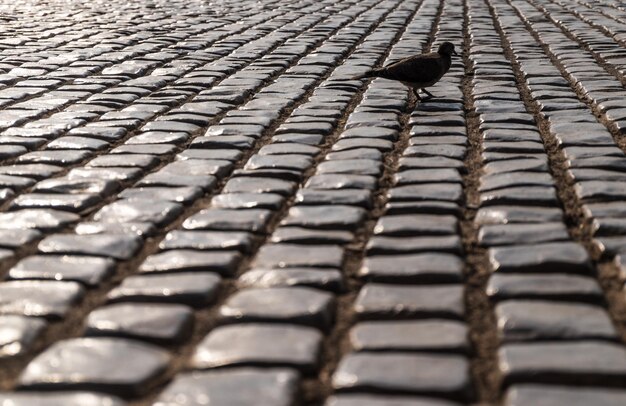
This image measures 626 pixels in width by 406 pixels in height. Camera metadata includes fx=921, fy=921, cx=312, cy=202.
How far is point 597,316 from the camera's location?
9.57 ft

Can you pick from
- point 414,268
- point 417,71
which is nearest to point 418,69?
point 417,71

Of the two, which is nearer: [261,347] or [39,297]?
[261,347]

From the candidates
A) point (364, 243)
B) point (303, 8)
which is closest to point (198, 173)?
point (364, 243)

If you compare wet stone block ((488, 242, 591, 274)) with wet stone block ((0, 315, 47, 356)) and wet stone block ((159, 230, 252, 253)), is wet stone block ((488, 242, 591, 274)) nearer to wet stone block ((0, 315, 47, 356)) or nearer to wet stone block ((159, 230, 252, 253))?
wet stone block ((159, 230, 252, 253))

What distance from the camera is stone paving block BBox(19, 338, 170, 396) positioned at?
2.51 m

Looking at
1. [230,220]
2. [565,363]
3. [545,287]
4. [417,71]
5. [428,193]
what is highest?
[565,363]

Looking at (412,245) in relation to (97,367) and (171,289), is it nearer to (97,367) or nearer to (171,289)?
(171,289)

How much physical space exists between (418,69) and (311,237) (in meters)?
3.13

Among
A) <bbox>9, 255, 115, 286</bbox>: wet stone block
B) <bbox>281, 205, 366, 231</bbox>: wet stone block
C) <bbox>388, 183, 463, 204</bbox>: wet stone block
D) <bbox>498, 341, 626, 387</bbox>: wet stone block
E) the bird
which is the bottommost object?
the bird

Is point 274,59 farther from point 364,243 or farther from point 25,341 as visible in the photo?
point 25,341

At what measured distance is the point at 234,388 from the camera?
2484 millimetres

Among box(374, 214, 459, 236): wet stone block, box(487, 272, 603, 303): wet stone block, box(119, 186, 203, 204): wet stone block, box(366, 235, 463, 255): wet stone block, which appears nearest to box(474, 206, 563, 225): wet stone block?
box(374, 214, 459, 236): wet stone block

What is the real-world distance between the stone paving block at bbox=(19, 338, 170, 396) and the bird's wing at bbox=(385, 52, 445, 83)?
423cm

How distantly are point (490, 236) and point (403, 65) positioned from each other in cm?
315
